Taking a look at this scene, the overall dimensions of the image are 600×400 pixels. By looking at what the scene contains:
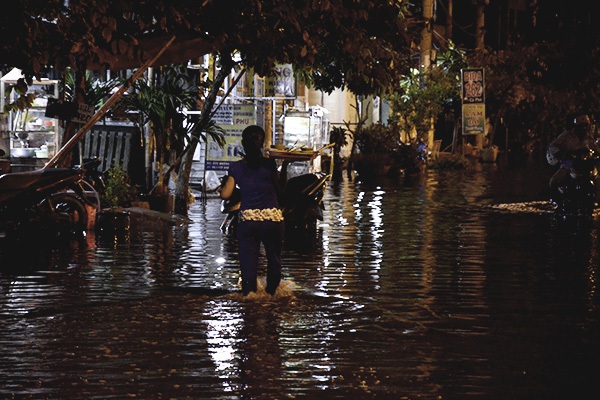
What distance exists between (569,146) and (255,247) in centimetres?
1280

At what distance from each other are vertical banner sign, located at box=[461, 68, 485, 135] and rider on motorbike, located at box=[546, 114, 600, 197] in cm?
2072

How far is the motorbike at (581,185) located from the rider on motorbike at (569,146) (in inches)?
3.6

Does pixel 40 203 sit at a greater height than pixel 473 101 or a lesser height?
lesser

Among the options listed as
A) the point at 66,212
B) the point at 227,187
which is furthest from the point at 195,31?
the point at 227,187

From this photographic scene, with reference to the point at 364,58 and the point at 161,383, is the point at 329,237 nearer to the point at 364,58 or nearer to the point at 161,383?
the point at 364,58

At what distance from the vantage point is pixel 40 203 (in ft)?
55.2

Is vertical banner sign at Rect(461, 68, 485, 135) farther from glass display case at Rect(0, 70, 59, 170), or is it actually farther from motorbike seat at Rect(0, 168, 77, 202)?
motorbike seat at Rect(0, 168, 77, 202)

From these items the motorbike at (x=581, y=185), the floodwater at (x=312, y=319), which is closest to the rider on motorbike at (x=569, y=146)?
the motorbike at (x=581, y=185)

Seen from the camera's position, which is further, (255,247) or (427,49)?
(427,49)

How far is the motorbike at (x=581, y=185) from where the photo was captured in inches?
862

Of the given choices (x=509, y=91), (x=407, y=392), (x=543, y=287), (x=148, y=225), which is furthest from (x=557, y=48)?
(x=407, y=392)

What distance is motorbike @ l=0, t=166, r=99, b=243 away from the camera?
15.7 metres

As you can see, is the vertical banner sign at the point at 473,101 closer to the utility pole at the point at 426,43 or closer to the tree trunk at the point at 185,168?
the utility pole at the point at 426,43

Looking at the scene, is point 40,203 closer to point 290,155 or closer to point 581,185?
point 290,155
